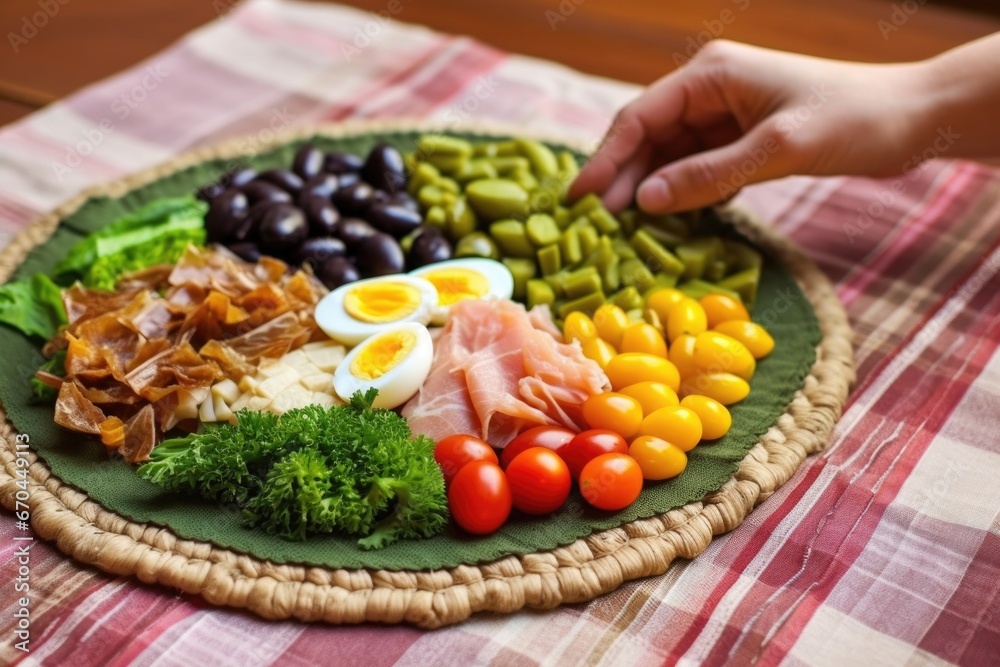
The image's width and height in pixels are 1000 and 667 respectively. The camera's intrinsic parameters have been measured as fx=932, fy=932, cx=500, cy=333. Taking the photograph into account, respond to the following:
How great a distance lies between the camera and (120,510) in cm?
207

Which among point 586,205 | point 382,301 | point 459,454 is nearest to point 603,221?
point 586,205

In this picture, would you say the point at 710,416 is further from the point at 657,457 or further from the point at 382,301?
the point at 382,301

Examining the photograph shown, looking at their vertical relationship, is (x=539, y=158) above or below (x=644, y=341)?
above

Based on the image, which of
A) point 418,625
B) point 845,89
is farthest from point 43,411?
point 845,89

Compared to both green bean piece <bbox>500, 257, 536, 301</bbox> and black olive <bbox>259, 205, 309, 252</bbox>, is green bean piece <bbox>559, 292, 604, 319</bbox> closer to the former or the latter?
green bean piece <bbox>500, 257, 536, 301</bbox>

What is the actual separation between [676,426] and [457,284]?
82 cm

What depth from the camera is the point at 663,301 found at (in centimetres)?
268

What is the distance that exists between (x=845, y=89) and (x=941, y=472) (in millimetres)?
1184

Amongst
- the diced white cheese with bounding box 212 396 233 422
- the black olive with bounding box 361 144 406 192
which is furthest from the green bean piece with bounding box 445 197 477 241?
the diced white cheese with bounding box 212 396 233 422

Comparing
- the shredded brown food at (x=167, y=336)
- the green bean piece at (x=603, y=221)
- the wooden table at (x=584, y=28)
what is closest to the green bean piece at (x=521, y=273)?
the green bean piece at (x=603, y=221)

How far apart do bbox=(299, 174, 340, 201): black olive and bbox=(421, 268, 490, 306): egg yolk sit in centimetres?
52

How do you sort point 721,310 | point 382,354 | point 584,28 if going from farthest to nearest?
point 584,28, point 721,310, point 382,354

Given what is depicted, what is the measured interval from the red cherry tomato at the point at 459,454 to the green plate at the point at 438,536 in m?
0.15

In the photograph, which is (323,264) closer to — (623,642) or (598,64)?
(623,642)
